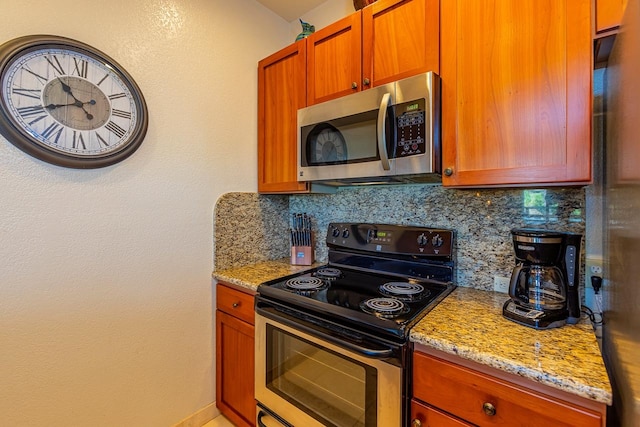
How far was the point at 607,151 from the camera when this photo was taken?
1045 millimetres

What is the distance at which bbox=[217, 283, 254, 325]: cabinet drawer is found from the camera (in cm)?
151

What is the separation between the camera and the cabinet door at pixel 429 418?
2.83 ft

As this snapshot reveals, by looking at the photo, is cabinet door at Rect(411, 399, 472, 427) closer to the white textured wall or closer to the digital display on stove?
the digital display on stove

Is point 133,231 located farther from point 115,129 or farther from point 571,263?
point 571,263

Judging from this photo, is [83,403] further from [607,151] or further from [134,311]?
[607,151]

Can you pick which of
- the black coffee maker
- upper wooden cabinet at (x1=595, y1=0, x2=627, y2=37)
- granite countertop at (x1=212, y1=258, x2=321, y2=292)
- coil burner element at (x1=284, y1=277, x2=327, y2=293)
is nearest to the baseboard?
granite countertop at (x1=212, y1=258, x2=321, y2=292)

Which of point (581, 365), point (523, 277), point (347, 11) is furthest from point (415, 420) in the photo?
point (347, 11)

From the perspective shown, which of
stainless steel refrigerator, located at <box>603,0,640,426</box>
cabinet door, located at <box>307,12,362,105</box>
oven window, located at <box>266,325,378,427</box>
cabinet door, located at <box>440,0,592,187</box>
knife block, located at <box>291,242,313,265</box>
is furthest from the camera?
knife block, located at <box>291,242,313,265</box>

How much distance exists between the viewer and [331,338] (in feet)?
3.55

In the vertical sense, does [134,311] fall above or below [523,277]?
below

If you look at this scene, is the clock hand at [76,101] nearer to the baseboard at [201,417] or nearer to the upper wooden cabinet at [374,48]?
the upper wooden cabinet at [374,48]

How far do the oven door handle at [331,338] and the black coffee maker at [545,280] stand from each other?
488 millimetres

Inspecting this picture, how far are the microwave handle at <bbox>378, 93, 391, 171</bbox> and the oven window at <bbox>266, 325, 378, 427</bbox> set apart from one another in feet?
2.66

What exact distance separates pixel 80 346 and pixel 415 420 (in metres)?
1.41
